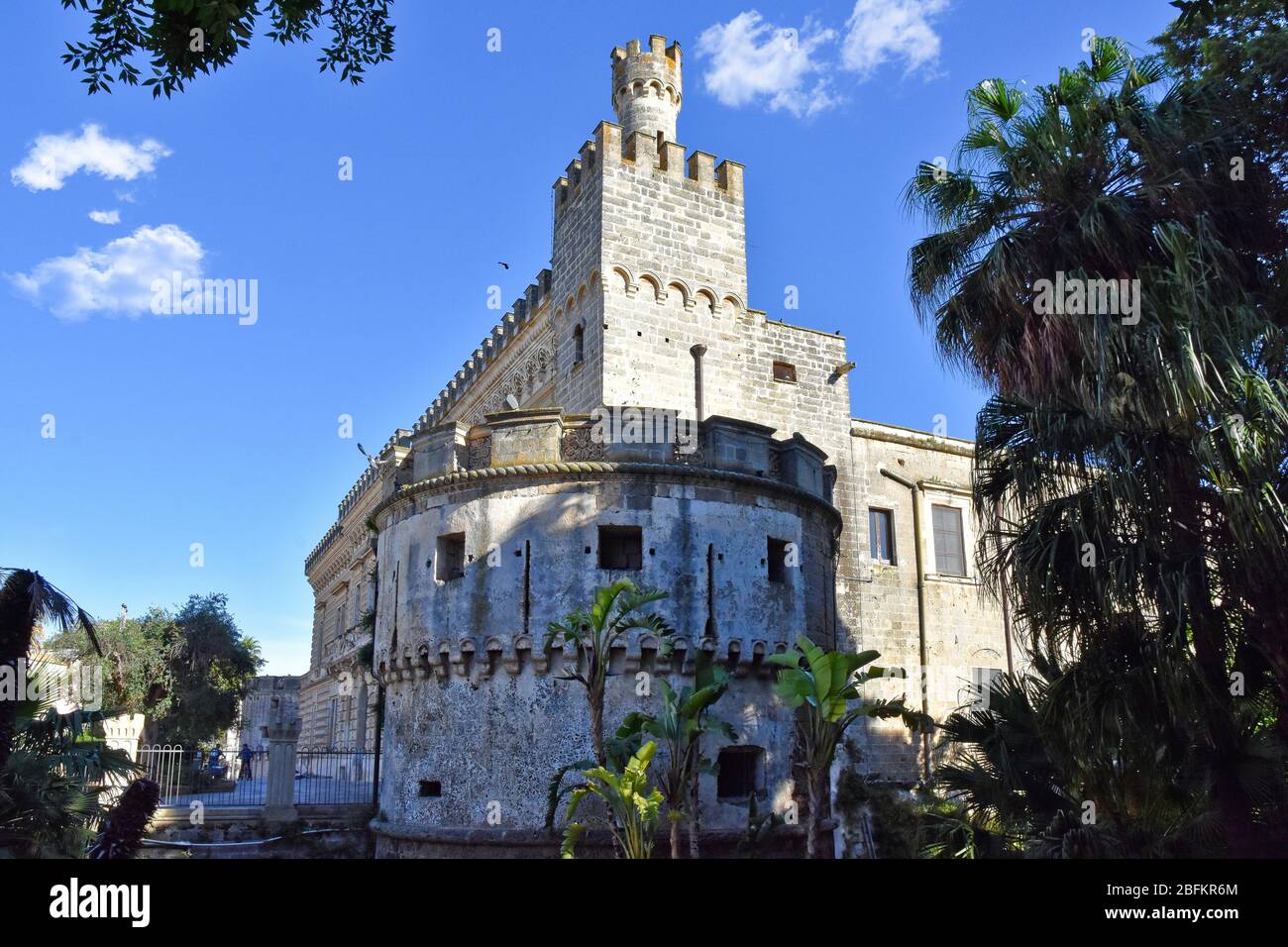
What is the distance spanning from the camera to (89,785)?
1234 cm

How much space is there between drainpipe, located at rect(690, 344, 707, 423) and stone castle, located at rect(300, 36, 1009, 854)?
1.1 inches

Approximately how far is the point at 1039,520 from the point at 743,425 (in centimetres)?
527

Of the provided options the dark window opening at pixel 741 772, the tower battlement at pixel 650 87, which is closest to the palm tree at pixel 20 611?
the dark window opening at pixel 741 772

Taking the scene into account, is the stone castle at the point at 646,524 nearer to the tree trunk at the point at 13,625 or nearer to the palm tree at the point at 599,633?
the palm tree at the point at 599,633

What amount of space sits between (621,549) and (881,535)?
954cm

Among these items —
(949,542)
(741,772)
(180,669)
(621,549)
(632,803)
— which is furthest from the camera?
(180,669)

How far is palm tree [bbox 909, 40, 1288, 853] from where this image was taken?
10828 mm

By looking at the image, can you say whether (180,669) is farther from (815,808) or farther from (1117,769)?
(1117,769)

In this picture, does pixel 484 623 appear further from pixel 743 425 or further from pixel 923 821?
pixel 923 821

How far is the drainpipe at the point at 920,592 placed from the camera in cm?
2170

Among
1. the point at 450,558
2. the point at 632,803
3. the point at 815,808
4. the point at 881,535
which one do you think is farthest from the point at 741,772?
the point at 881,535

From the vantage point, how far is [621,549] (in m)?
15.6

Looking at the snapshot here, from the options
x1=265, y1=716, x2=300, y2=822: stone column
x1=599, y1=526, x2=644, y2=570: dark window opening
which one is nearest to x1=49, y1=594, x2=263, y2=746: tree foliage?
x1=265, y1=716, x2=300, y2=822: stone column

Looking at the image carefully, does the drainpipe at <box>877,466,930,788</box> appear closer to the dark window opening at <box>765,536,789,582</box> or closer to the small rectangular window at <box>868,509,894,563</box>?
the small rectangular window at <box>868,509,894,563</box>
